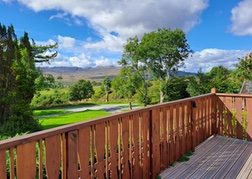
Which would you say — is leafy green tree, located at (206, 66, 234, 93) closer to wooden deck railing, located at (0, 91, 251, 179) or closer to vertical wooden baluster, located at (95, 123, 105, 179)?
wooden deck railing, located at (0, 91, 251, 179)

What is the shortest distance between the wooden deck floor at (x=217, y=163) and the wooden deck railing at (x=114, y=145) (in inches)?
6.5

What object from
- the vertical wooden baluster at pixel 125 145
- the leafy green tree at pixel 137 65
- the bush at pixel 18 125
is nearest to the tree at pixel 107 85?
the leafy green tree at pixel 137 65

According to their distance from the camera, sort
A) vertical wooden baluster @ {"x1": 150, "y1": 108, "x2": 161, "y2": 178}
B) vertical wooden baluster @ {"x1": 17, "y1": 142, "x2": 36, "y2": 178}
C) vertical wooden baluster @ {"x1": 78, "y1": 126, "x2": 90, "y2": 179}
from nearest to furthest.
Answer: vertical wooden baluster @ {"x1": 17, "y1": 142, "x2": 36, "y2": 178} < vertical wooden baluster @ {"x1": 78, "y1": 126, "x2": 90, "y2": 179} < vertical wooden baluster @ {"x1": 150, "y1": 108, "x2": 161, "y2": 178}

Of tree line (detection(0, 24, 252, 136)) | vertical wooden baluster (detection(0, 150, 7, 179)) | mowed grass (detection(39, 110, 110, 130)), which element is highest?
tree line (detection(0, 24, 252, 136))

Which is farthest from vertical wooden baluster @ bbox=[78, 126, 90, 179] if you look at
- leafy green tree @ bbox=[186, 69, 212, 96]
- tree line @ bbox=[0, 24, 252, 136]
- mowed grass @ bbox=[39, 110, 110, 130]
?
leafy green tree @ bbox=[186, 69, 212, 96]

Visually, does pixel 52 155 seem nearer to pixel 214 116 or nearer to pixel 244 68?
pixel 214 116

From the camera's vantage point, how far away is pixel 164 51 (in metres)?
22.5

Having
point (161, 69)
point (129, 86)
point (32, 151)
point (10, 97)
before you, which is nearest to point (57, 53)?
point (129, 86)

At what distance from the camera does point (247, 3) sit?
10.1 metres

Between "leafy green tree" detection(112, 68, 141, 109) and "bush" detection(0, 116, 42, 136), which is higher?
"leafy green tree" detection(112, 68, 141, 109)

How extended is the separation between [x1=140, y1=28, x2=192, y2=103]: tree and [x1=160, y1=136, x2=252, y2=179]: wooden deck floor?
19.0 meters

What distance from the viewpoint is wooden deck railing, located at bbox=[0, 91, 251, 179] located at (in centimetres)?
143

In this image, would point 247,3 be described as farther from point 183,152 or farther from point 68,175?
point 68,175

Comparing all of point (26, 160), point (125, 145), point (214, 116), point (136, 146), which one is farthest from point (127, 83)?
point (26, 160)
